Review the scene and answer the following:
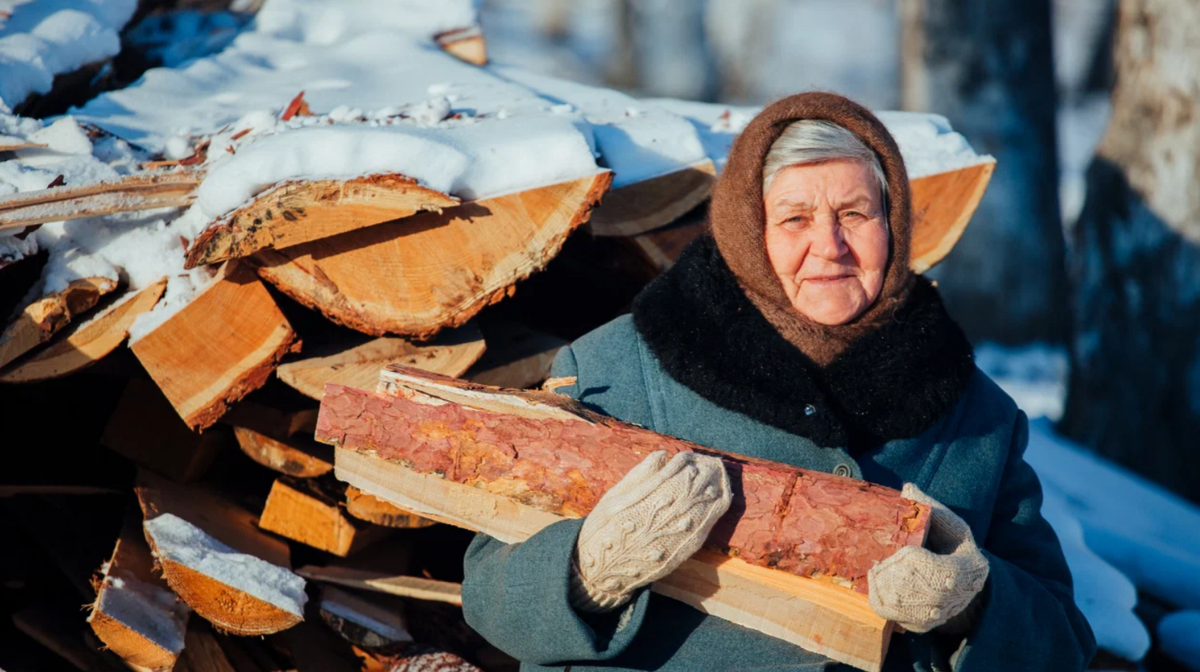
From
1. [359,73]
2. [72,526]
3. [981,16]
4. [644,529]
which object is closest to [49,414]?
[72,526]

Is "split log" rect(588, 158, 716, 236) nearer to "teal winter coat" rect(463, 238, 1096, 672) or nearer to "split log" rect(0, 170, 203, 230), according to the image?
"teal winter coat" rect(463, 238, 1096, 672)

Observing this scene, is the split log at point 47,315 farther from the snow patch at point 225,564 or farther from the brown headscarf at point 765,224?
the brown headscarf at point 765,224

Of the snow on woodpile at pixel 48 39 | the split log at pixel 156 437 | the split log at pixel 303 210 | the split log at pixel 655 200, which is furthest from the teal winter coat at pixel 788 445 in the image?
the snow on woodpile at pixel 48 39

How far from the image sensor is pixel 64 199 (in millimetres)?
2227

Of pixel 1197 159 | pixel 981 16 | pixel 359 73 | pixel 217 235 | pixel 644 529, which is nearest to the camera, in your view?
pixel 644 529

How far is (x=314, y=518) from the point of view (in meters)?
2.51

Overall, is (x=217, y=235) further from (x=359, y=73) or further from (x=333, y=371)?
(x=359, y=73)

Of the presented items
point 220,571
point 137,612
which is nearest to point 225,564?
point 220,571

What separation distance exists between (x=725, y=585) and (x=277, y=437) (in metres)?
1.29

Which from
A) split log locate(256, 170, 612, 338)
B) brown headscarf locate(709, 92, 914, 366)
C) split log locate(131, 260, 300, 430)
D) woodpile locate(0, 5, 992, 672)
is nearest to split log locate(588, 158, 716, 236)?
woodpile locate(0, 5, 992, 672)

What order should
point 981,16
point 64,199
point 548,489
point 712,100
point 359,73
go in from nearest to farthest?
point 548,489, point 64,199, point 359,73, point 981,16, point 712,100

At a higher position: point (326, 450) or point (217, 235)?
point (217, 235)

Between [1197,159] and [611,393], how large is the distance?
3.70 metres

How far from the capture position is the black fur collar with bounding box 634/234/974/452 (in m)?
2.03
